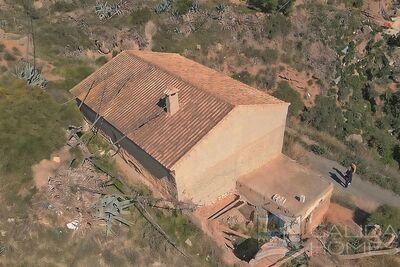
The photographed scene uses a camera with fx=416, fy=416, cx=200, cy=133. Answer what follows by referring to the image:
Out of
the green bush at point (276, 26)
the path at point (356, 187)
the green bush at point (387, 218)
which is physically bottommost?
the path at point (356, 187)

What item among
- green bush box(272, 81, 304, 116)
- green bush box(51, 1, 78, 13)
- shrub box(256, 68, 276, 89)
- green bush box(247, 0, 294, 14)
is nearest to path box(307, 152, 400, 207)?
green bush box(272, 81, 304, 116)

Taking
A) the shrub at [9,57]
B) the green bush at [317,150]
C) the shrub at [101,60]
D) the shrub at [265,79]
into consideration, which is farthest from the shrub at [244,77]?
the shrub at [9,57]

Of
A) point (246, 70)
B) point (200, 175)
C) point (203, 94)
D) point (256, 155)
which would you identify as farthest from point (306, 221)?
point (246, 70)

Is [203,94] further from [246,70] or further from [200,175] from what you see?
[246,70]

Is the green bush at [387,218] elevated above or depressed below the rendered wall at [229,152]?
below

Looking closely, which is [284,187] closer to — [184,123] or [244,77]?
[184,123]

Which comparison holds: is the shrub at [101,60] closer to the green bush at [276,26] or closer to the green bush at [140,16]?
the green bush at [140,16]
